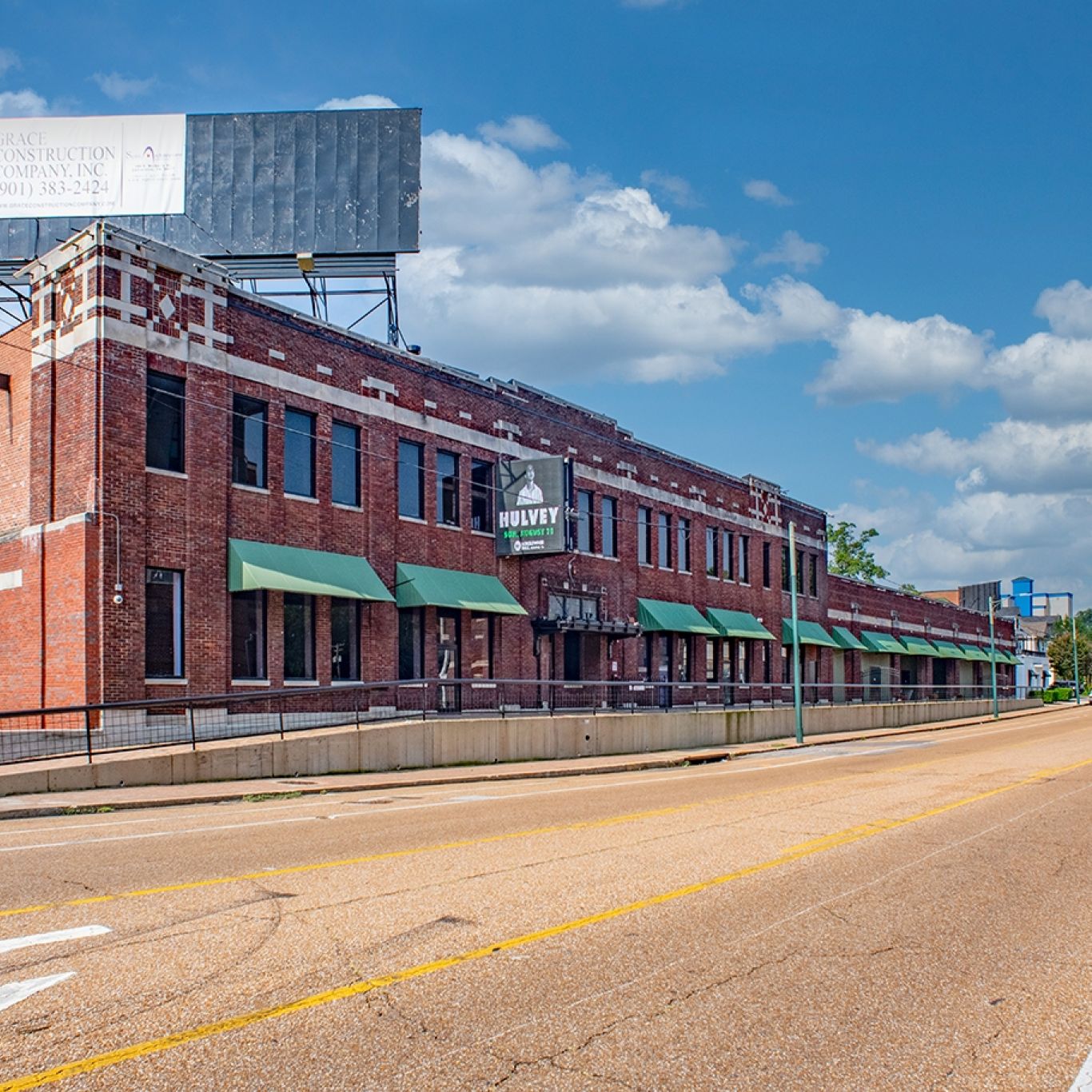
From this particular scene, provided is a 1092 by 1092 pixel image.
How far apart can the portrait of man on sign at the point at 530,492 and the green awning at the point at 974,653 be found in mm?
50620

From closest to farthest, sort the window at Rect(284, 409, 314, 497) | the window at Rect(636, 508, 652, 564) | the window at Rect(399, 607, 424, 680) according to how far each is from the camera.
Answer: the window at Rect(284, 409, 314, 497) → the window at Rect(399, 607, 424, 680) → the window at Rect(636, 508, 652, 564)

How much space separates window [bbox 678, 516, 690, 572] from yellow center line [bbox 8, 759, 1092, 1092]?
3074cm

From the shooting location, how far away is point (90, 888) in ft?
29.7

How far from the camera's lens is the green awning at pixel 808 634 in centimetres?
5003

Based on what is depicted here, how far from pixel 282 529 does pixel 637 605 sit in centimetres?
1670

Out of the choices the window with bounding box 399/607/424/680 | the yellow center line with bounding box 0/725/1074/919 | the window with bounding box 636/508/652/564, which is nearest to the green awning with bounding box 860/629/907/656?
the window with bounding box 636/508/652/564

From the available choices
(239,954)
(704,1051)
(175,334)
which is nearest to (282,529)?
(175,334)

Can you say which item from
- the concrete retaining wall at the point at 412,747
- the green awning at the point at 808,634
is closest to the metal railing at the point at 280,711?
the concrete retaining wall at the point at 412,747

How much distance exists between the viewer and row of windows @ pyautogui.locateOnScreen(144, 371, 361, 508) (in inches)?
920

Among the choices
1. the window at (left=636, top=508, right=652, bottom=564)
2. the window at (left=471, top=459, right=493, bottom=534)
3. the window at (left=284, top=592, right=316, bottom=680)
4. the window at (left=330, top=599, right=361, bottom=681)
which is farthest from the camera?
the window at (left=636, top=508, right=652, bottom=564)

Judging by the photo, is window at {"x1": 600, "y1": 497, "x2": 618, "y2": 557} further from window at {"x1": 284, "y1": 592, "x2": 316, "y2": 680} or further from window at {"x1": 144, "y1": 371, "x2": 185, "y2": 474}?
window at {"x1": 144, "y1": 371, "x2": 185, "y2": 474}

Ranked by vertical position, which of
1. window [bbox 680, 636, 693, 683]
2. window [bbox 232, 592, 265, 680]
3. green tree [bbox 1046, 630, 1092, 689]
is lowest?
green tree [bbox 1046, 630, 1092, 689]

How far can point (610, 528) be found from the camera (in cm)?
3875

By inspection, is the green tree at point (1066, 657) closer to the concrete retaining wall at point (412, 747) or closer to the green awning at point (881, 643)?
the green awning at point (881, 643)
